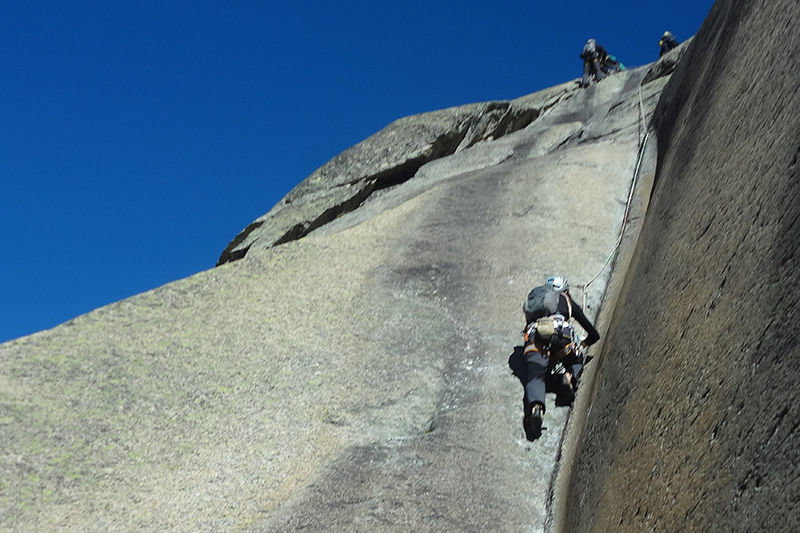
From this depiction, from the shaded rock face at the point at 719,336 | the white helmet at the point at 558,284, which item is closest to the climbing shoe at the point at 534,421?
the shaded rock face at the point at 719,336

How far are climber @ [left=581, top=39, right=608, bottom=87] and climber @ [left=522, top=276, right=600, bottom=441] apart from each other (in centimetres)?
1697

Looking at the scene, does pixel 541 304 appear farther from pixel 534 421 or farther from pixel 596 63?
pixel 596 63

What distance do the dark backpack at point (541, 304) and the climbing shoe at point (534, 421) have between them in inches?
49.0

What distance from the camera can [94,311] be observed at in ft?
37.8

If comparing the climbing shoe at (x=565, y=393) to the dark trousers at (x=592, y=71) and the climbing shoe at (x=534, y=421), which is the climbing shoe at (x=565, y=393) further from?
the dark trousers at (x=592, y=71)

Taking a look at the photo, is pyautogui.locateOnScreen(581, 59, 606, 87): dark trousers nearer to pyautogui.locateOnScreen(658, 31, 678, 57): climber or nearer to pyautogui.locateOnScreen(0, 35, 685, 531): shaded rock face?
pyautogui.locateOnScreen(658, 31, 678, 57): climber

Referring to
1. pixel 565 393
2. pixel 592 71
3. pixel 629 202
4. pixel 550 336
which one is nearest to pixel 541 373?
pixel 550 336

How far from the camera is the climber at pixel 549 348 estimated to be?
368 inches

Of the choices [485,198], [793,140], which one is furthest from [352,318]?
[793,140]

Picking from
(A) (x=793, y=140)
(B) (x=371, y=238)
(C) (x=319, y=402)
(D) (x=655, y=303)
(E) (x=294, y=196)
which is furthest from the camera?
(E) (x=294, y=196)

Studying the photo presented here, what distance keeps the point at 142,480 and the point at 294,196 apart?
13.0m

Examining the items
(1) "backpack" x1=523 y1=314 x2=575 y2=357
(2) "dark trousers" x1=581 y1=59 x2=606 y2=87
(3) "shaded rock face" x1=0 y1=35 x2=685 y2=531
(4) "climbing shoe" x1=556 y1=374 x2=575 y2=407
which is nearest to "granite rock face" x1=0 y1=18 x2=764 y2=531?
(3) "shaded rock face" x1=0 y1=35 x2=685 y2=531

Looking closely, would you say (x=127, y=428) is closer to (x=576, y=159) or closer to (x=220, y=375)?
(x=220, y=375)

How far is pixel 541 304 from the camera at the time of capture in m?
10.2
